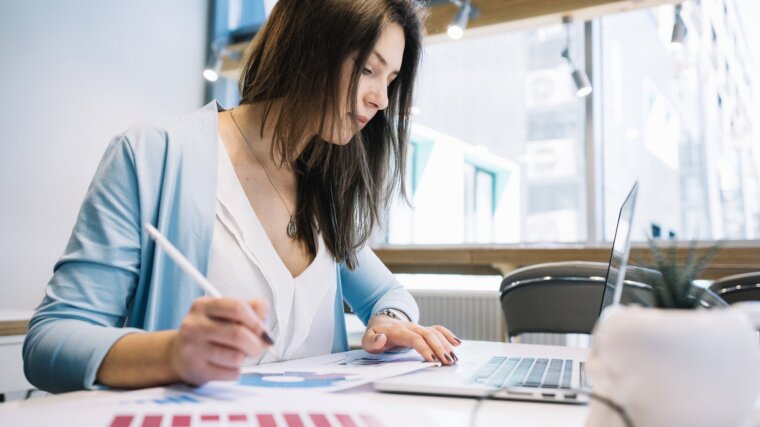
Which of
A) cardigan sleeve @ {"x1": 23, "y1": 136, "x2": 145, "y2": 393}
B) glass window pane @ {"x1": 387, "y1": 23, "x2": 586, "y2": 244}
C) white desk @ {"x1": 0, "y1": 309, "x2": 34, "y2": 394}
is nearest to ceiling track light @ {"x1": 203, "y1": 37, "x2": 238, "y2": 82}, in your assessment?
glass window pane @ {"x1": 387, "y1": 23, "x2": 586, "y2": 244}

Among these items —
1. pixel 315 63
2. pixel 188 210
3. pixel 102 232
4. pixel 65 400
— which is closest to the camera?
pixel 65 400

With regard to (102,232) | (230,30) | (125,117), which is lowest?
(102,232)

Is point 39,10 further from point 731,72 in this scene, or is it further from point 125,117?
point 731,72

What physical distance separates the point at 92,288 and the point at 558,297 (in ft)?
4.14

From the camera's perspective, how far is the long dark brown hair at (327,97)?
1100mm

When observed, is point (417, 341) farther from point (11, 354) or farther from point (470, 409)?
point (11, 354)

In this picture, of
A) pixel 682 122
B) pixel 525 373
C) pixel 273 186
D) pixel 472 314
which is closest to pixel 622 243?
pixel 525 373

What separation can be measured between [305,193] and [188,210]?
1.20 feet

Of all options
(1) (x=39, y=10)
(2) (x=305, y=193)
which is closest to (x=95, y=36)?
(1) (x=39, y=10)

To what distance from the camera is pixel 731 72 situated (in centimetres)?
306

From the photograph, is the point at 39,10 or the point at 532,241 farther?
the point at 532,241

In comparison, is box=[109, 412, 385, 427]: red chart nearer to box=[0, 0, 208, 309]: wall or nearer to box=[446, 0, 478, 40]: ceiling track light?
box=[446, 0, 478, 40]: ceiling track light

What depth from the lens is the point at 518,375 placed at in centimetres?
73

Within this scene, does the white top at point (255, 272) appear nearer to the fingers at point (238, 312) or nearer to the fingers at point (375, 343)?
the fingers at point (375, 343)
